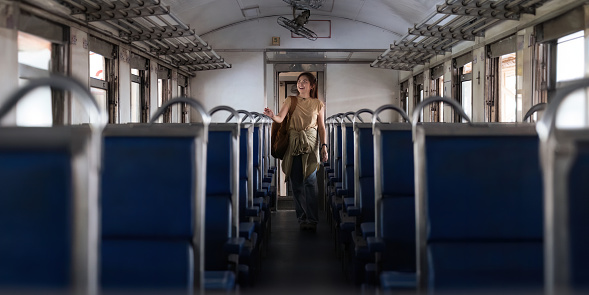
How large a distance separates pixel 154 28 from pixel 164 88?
13.1 ft

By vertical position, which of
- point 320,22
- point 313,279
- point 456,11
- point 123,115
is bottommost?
point 313,279

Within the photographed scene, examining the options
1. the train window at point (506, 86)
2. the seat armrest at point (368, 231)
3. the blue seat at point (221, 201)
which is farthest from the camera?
the train window at point (506, 86)

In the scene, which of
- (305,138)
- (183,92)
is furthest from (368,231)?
(183,92)

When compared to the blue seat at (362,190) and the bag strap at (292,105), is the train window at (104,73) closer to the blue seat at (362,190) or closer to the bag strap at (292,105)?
the bag strap at (292,105)

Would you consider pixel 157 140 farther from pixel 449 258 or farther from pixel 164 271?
pixel 449 258

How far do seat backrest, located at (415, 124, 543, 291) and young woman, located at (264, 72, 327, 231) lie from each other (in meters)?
3.95

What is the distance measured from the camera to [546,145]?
1.39 m

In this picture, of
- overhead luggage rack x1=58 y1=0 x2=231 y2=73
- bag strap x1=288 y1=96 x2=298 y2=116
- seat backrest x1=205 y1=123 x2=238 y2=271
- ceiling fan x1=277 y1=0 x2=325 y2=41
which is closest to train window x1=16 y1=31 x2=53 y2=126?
overhead luggage rack x1=58 y1=0 x2=231 y2=73

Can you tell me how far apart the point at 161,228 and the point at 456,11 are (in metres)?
6.26

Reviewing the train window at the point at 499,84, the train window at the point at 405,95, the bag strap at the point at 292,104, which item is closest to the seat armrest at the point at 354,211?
the bag strap at the point at 292,104

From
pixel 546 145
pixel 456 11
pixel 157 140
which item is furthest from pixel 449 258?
pixel 456 11

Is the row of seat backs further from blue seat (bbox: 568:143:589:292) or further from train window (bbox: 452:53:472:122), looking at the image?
train window (bbox: 452:53:472:122)

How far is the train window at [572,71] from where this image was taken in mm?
5422

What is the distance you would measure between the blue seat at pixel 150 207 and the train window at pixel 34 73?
442 centimetres
